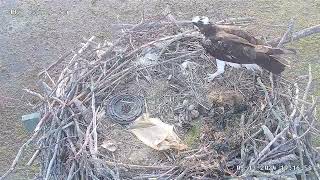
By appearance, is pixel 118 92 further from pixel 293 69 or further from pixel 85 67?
pixel 293 69

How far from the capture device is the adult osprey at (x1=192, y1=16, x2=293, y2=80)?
5.04 metres

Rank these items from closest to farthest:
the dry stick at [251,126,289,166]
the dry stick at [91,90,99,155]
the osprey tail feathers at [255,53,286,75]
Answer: the dry stick at [251,126,289,166], the dry stick at [91,90,99,155], the osprey tail feathers at [255,53,286,75]

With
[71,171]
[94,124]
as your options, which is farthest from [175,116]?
[71,171]

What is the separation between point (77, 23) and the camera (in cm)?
777

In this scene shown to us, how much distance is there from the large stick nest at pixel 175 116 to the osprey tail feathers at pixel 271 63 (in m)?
0.17

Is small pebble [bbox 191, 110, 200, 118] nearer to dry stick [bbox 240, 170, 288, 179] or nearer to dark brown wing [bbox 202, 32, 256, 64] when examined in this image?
dark brown wing [bbox 202, 32, 256, 64]

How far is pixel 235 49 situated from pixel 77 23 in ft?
10.5

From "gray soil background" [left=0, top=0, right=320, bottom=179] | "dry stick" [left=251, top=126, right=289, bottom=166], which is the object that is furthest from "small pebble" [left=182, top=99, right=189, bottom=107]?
"gray soil background" [left=0, top=0, right=320, bottom=179]

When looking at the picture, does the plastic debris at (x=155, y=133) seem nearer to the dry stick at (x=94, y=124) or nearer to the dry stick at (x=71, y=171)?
the dry stick at (x=94, y=124)

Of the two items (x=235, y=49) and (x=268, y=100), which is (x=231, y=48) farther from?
(x=268, y=100)

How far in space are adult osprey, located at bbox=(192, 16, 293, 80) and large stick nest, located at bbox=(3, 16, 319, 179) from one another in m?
0.17

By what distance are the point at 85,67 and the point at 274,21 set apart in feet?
10.1

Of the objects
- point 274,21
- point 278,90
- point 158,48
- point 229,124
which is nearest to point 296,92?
point 278,90

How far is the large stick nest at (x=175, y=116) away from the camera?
4598mm
